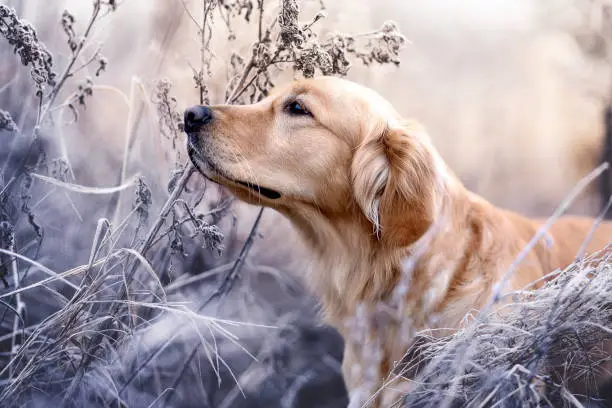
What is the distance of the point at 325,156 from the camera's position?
189 cm

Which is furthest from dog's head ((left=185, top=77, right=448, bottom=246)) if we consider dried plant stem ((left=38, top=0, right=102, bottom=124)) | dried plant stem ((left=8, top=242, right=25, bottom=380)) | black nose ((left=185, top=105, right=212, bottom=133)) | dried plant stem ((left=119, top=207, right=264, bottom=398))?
dried plant stem ((left=8, top=242, right=25, bottom=380))

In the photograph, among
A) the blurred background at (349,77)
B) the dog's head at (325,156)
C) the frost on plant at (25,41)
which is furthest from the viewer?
the blurred background at (349,77)

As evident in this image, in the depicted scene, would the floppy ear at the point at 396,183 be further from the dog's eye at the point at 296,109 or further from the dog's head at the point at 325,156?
the dog's eye at the point at 296,109

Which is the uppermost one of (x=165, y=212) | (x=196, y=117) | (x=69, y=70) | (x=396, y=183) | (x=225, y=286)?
(x=69, y=70)

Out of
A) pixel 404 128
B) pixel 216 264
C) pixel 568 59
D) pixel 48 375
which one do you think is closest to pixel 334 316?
pixel 216 264

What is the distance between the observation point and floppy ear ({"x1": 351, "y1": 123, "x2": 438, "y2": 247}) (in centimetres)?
176

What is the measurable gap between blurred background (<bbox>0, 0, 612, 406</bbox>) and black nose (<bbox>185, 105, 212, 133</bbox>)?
0.28 metres

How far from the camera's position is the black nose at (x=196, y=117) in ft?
5.77

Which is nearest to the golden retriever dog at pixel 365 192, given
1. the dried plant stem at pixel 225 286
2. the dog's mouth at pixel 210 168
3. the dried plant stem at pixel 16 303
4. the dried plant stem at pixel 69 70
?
the dog's mouth at pixel 210 168

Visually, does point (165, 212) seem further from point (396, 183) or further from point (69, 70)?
point (396, 183)

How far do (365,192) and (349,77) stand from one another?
618 mm

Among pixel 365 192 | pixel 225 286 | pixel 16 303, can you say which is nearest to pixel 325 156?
pixel 365 192

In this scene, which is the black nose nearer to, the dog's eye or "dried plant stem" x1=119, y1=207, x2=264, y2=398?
the dog's eye

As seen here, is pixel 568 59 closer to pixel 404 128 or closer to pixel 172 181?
pixel 404 128
